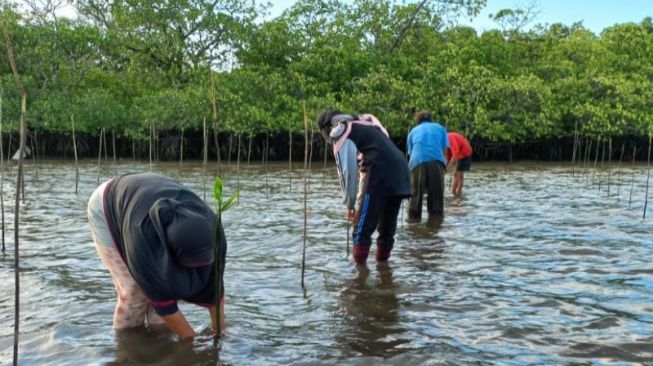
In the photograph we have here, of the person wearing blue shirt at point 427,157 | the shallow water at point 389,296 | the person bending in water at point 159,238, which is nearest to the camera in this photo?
the person bending in water at point 159,238

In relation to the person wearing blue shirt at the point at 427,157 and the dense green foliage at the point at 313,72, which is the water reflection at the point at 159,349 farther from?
the dense green foliage at the point at 313,72

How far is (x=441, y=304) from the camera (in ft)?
15.5

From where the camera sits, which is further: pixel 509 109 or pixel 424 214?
pixel 509 109

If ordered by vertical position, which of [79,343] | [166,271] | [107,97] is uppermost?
[107,97]

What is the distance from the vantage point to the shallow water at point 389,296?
12.3ft

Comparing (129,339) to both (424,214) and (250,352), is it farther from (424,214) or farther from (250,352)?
(424,214)

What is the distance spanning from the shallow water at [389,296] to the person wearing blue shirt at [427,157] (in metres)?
0.58

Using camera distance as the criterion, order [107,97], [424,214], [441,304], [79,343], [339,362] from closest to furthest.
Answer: [339,362] < [79,343] < [441,304] < [424,214] < [107,97]

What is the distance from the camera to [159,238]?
3031 millimetres

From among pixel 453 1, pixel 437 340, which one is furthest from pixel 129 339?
pixel 453 1

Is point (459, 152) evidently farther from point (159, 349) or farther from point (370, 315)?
point (159, 349)

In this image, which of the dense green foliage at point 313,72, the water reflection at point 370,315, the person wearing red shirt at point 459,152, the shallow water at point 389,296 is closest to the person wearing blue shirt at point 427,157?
the shallow water at point 389,296

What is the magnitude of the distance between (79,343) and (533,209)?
7.78 meters

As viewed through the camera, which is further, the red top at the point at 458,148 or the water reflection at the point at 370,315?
the red top at the point at 458,148
